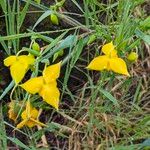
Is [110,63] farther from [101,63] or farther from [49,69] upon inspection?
[49,69]

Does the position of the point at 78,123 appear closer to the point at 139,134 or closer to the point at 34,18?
the point at 139,134

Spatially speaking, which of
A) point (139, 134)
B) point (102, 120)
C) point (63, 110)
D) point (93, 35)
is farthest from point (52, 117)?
point (93, 35)

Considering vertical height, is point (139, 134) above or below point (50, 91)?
below

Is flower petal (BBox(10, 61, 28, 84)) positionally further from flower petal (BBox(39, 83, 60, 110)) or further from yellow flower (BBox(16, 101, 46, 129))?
yellow flower (BBox(16, 101, 46, 129))

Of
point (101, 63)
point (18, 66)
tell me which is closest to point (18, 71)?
point (18, 66)

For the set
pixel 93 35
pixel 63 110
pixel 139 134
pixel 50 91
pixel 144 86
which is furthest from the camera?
pixel 144 86

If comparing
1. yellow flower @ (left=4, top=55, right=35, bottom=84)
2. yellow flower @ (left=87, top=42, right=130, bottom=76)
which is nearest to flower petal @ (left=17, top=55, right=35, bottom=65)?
yellow flower @ (left=4, top=55, right=35, bottom=84)
